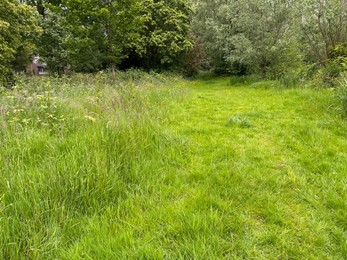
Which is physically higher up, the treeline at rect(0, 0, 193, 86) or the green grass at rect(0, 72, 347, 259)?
the treeline at rect(0, 0, 193, 86)

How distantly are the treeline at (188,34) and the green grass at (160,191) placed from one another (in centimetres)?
588

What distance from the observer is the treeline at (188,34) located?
888cm

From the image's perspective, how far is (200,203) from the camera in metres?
2.32

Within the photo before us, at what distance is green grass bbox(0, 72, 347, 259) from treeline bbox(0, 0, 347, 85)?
5880mm

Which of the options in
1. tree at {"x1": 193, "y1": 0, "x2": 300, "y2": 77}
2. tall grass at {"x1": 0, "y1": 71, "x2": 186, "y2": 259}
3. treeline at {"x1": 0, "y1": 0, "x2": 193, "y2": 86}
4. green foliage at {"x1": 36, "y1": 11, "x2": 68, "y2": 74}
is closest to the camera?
tall grass at {"x1": 0, "y1": 71, "x2": 186, "y2": 259}

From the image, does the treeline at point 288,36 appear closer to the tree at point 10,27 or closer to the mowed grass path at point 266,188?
the mowed grass path at point 266,188

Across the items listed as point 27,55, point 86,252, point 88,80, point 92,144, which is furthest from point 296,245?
point 27,55

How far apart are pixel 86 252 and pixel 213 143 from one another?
2702mm

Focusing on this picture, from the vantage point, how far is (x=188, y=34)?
17.1m

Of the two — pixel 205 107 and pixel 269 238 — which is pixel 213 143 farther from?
pixel 205 107

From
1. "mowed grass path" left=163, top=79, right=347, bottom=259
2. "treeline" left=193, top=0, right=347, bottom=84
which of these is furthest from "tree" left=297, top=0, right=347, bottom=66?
"mowed grass path" left=163, top=79, right=347, bottom=259

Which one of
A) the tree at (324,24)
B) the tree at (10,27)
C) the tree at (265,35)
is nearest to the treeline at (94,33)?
the tree at (10,27)

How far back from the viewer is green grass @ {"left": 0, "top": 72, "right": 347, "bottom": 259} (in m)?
1.81

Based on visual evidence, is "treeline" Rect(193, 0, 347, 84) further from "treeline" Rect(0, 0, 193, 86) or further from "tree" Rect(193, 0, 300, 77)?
"treeline" Rect(0, 0, 193, 86)
